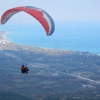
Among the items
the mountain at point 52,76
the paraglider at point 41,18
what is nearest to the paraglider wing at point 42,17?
the paraglider at point 41,18

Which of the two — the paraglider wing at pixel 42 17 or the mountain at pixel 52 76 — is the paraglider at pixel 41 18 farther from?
the mountain at pixel 52 76

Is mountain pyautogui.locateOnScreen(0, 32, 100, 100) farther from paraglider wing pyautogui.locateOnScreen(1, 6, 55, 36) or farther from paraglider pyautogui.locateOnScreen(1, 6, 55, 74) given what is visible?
paraglider wing pyautogui.locateOnScreen(1, 6, 55, 36)

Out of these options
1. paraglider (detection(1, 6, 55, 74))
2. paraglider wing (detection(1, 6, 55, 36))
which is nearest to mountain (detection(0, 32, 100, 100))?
paraglider (detection(1, 6, 55, 74))

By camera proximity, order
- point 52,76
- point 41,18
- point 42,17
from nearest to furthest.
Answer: point 41,18
point 42,17
point 52,76

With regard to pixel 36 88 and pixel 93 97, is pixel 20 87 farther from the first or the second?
pixel 93 97

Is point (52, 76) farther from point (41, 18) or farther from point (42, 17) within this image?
point (41, 18)

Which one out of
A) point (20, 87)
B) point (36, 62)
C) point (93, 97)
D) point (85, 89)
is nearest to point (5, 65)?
point (36, 62)

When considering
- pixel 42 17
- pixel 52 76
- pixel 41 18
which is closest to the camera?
pixel 41 18

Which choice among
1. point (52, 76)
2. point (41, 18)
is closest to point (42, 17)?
point (41, 18)
